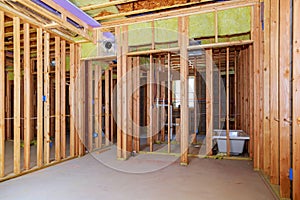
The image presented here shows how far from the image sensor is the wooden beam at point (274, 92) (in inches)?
108

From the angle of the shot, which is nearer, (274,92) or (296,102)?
(296,102)

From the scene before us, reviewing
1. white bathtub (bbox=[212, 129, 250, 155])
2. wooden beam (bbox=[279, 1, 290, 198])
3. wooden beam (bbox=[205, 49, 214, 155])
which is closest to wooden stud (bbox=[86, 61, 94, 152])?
wooden beam (bbox=[205, 49, 214, 155])

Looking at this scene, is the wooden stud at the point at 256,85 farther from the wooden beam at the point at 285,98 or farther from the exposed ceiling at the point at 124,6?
the wooden beam at the point at 285,98

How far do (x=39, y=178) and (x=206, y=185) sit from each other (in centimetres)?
245

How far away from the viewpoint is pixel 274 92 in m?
2.82

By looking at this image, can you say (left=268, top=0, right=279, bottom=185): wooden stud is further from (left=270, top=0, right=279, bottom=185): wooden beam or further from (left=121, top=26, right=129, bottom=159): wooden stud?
(left=121, top=26, right=129, bottom=159): wooden stud

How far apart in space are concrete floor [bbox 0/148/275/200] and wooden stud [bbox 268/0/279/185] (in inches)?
11.5

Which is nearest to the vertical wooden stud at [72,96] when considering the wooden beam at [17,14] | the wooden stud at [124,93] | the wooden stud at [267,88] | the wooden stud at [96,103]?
the wooden beam at [17,14]

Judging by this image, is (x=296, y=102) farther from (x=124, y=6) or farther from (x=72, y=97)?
(x=72, y=97)

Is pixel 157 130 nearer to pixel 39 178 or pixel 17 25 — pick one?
pixel 39 178

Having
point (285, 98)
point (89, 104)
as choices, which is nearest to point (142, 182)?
point (285, 98)

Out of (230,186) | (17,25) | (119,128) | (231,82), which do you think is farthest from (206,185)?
(231,82)

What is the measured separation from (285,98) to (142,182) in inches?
83.8

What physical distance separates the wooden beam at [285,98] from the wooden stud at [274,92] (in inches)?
9.4
